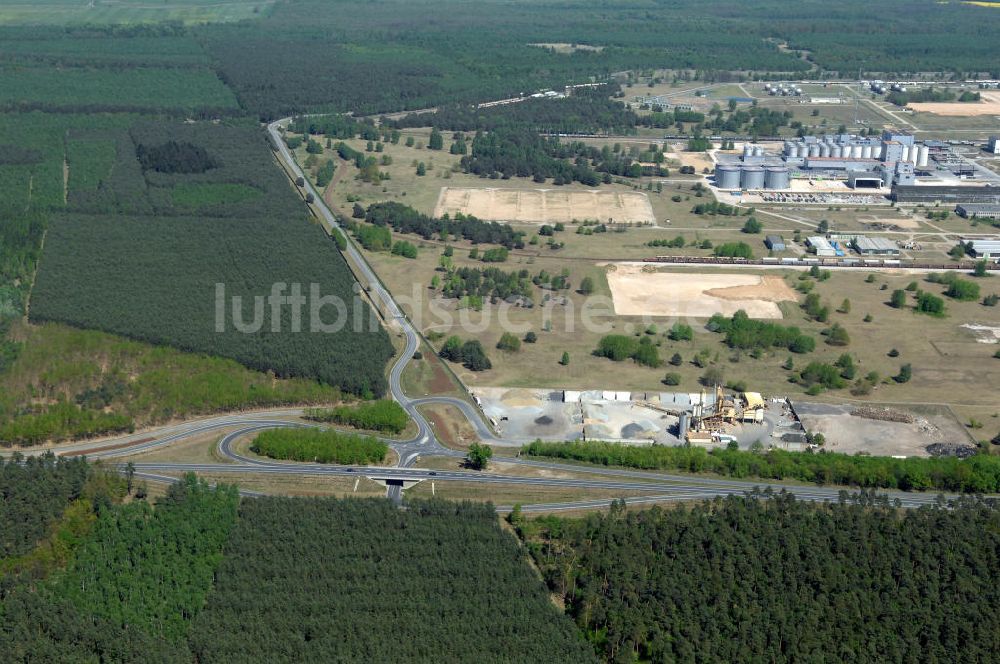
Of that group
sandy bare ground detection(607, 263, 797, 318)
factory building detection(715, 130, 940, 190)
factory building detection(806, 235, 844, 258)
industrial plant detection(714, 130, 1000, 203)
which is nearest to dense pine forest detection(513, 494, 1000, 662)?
sandy bare ground detection(607, 263, 797, 318)

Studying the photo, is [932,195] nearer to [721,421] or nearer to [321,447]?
[721,421]

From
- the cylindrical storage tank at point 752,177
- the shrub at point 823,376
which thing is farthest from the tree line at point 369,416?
the cylindrical storage tank at point 752,177

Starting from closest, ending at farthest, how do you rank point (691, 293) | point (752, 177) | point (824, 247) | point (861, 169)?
point (691, 293) < point (824, 247) < point (752, 177) < point (861, 169)

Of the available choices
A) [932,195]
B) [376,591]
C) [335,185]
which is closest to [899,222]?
[932,195]

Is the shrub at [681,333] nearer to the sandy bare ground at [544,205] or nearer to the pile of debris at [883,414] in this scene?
the pile of debris at [883,414]

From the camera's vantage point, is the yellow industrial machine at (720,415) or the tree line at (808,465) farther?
the yellow industrial machine at (720,415)

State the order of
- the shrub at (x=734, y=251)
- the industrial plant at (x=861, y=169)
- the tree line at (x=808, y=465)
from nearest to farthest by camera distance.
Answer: the tree line at (x=808, y=465)
the shrub at (x=734, y=251)
the industrial plant at (x=861, y=169)

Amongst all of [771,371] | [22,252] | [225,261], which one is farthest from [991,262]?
[22,252]
